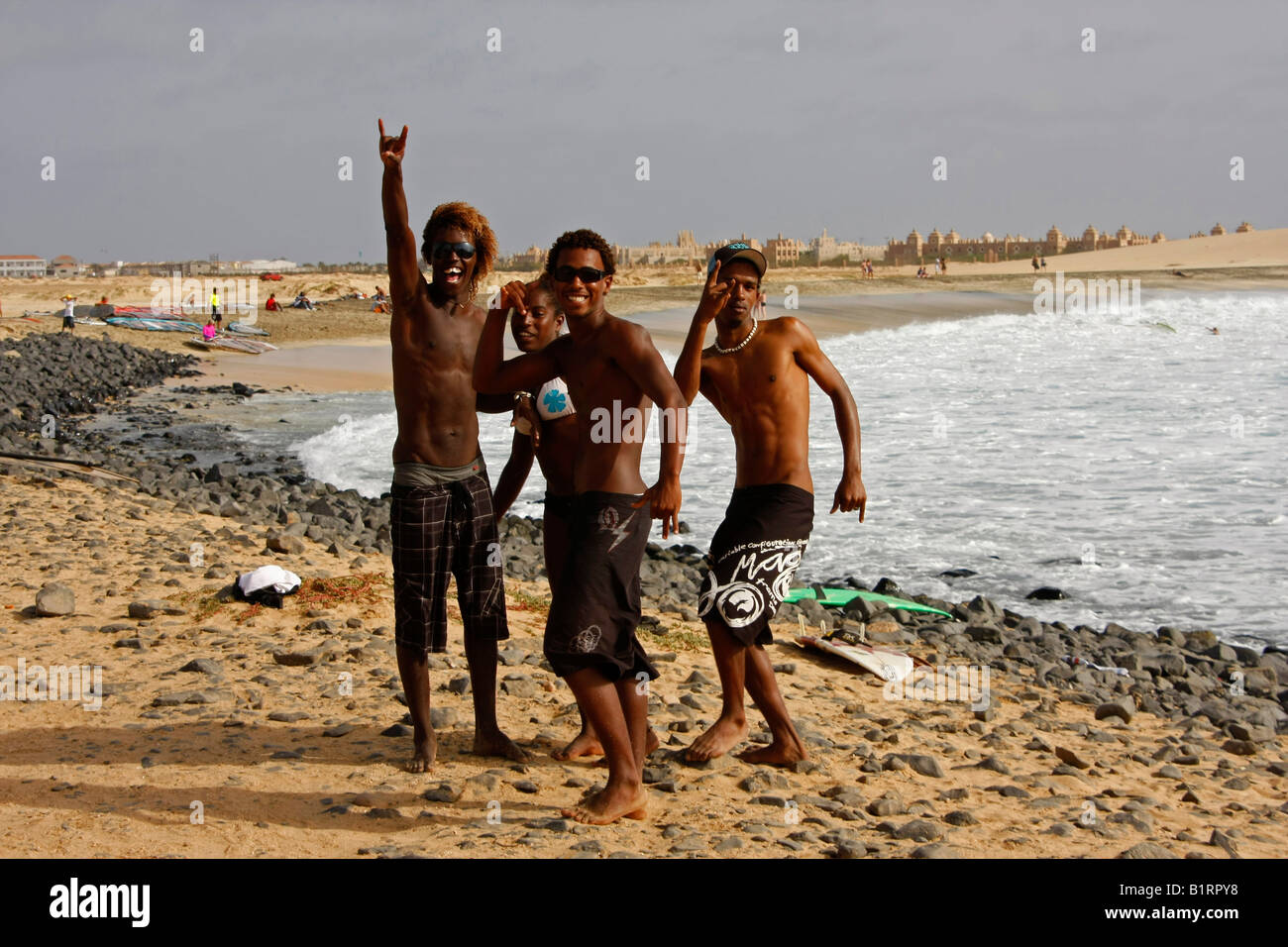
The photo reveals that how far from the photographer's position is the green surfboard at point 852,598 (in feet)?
25.4

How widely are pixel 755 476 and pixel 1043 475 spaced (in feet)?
32.0

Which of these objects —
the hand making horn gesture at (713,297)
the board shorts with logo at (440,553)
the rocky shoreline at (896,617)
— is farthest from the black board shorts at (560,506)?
the rocky shoreline at (896,617)

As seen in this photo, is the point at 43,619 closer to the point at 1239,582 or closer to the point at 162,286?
the point at 1239,582

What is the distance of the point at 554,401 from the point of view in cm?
447

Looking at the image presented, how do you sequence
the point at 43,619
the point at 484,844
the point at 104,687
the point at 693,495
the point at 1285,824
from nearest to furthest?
the point at 484,844
the point at 1285,824
the point at 104,687
the point at 43,619
the point at 693,495

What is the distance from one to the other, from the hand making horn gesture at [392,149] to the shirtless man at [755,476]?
1229 millimetres

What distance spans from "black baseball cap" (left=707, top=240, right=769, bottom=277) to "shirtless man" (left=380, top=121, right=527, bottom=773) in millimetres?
955

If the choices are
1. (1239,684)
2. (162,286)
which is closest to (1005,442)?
(1239,684)

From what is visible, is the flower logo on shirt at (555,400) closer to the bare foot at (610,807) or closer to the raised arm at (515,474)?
the raised arm at (515,474)

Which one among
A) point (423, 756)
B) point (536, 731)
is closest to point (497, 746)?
point (423, 756)

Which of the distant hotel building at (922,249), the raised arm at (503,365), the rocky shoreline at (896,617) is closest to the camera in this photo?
the raised arm at (503,365)

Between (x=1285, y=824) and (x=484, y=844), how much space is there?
10.1 ft

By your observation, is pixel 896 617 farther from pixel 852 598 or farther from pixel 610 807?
pixel 610 807

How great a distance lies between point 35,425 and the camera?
1614cm
